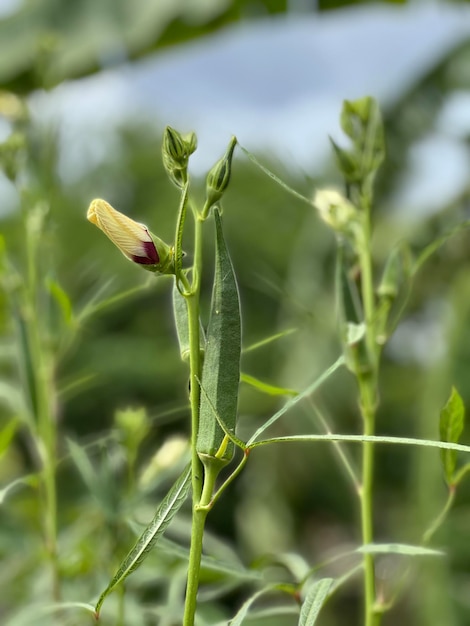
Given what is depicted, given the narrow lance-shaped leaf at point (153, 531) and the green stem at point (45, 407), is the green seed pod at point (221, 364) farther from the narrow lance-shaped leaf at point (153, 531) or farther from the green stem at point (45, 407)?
the green stem at point (45, 407)

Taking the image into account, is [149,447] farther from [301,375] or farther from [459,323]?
[459,323]

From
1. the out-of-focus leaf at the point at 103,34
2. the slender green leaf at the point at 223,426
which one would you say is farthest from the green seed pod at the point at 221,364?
the out-of-focus leaf at the point at 103,34

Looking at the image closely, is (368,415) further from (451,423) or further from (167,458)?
(167,458)

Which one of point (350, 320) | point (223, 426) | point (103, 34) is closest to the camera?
point (223, 426)

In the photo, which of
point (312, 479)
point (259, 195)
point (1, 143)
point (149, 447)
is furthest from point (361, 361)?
point (259, 195)

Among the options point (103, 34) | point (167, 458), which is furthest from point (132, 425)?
point (103, 34)

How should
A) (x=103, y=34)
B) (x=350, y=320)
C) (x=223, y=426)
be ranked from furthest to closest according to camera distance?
(x=103, y=34), (x=350, y=320), (x=223, y=426)
